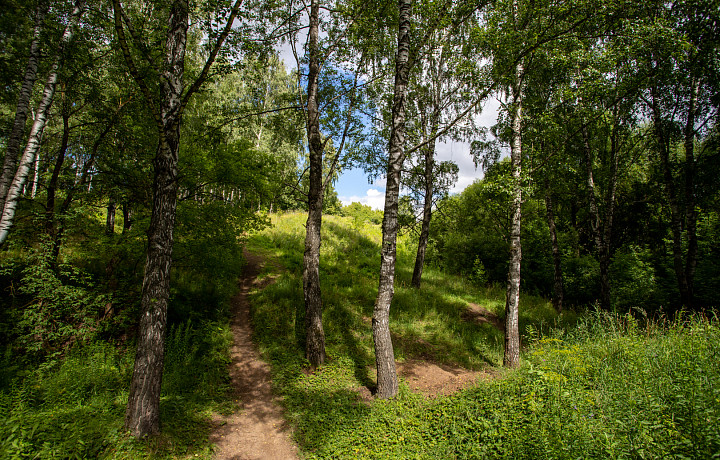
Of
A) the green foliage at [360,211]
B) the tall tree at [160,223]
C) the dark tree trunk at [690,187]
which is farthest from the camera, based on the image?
the green foliage at [360,211]

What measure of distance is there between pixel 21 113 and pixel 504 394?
1181cm

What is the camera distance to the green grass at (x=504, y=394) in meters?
2.90

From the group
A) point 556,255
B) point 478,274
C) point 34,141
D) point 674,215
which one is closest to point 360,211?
point 478,274

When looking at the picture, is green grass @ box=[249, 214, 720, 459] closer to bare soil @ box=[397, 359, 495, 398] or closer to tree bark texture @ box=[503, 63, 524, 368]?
bare soil @ box=[397, 359, 495, 398]

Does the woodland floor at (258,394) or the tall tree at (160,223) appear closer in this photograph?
the tall tree at (160,223)

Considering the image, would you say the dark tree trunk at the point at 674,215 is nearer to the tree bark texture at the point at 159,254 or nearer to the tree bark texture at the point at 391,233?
the tree bark texture at the point at 391,233

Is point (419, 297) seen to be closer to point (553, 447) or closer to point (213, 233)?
point (213, 233)

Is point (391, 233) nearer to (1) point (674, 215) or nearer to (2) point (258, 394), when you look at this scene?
(2) point (258, 394)

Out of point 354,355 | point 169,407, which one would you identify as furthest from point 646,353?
point 169,407

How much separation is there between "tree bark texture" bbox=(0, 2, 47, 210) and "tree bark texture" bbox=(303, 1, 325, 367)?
634 cm

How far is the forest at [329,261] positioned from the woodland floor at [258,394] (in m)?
0.08

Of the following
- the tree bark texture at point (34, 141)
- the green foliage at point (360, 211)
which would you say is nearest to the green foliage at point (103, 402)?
the tree bark texture at point (34, 141)

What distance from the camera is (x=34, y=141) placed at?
260 inches

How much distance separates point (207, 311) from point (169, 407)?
4.26 metres
